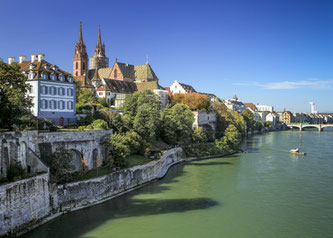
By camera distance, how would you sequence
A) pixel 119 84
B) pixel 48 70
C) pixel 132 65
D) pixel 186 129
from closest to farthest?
1. pixel 48 70
2. pixel 186 129
3. pixel 119 84
4. pixel 132 65

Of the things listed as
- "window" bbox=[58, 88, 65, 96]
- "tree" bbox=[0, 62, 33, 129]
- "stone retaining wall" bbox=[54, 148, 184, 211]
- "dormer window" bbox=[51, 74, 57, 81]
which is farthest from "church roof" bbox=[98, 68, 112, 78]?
"tree" bbox=[0, 62, 33, 129]

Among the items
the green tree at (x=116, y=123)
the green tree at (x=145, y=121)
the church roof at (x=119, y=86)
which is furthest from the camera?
the church roof at (x=119, y=86)

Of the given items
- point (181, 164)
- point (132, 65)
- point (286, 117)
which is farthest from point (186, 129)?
point (286, 117)

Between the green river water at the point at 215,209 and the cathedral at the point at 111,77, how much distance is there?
2937 cm

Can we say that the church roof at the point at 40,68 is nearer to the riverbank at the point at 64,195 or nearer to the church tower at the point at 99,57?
the riverbank at the point at 64,195

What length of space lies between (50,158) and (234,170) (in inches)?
946

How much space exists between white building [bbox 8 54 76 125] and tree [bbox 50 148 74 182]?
9872mm

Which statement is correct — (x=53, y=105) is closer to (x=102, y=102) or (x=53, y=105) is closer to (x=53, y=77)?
(x=53, y=77)

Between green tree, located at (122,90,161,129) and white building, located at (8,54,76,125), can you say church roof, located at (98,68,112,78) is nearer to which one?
green tree, located at (122,90,161,129)

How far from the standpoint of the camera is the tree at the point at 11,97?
23547 mm

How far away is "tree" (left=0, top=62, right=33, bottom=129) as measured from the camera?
2355cm

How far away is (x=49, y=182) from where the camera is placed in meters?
21.4

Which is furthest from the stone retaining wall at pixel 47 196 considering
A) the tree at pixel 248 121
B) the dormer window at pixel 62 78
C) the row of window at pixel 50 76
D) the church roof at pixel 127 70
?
the tree at pixel 248 121

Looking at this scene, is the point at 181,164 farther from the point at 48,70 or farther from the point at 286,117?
the point at 286,117
